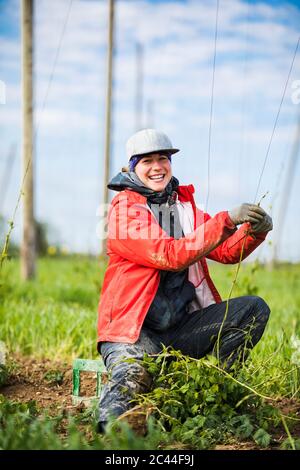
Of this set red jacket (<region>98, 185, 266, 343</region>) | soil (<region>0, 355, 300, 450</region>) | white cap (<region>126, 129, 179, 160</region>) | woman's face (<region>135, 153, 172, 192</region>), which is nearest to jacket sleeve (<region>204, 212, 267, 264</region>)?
red jacket (<region>98, 185, 266, 343</region>)

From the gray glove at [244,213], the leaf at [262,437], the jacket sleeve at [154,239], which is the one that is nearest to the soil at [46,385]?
the jacket sleeve at [154,239]

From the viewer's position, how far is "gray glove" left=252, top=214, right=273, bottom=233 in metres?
3.09

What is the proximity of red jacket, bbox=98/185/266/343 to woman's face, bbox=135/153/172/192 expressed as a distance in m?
0.09

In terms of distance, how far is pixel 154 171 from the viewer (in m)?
3.35

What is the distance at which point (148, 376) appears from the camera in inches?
123

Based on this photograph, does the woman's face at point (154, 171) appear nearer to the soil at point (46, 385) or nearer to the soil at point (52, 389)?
the soil at point (52, 389)

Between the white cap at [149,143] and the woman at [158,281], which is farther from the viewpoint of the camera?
the white cap at [149,143]

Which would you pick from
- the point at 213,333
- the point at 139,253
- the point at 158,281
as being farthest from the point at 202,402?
the point at 139,253

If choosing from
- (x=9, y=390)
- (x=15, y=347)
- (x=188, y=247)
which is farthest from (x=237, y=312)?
(x=15, y=347)

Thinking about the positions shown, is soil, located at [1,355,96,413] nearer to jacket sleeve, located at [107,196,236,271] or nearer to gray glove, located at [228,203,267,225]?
jacket sleeve, located at [107,196,236,271]

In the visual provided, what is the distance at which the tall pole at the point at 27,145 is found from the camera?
7.26 m

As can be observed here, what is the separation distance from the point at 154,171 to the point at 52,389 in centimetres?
141
